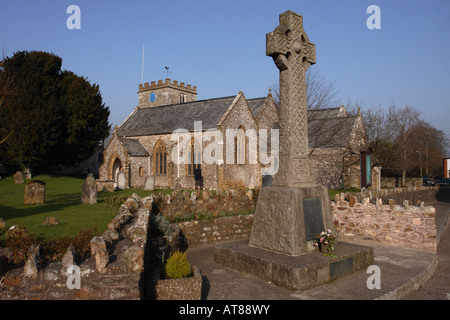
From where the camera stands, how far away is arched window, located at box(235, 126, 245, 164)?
2877cm

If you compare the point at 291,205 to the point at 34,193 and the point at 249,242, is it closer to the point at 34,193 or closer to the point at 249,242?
the point at 249,242

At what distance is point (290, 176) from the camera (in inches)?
260

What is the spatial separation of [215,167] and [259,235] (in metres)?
20.4

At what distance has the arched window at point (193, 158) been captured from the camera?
28.4m

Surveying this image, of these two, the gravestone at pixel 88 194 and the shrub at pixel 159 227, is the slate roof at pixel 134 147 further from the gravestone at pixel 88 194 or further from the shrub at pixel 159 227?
the shrub at pixel 159 227

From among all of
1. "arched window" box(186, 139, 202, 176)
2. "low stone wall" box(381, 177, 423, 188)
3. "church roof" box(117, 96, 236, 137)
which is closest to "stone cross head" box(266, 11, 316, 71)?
"church roof" box(117, 96, 236, 137)

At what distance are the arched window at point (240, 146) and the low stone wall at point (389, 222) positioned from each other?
1897 centimetres

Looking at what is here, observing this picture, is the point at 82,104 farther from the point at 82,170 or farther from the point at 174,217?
the point at 174,217

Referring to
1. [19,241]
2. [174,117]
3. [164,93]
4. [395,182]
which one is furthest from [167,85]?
[19,241]

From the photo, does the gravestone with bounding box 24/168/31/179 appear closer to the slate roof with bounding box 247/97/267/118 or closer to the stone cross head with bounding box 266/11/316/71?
the slate roof with bounding box 247/97/267/118

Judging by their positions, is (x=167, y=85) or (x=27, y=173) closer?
(x=27, y=173)

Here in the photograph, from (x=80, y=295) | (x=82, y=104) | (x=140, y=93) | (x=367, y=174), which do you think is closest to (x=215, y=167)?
(x=367, y=174)

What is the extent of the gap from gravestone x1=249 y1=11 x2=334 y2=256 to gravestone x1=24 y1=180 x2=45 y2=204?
9867mm

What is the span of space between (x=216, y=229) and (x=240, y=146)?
19.7 metres
